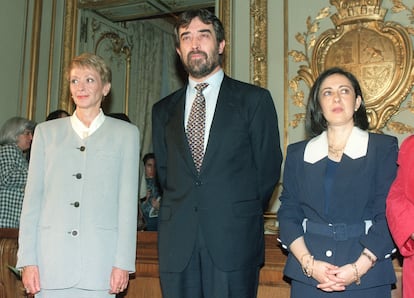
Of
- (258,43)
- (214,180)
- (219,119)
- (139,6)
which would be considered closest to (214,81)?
(219,119)

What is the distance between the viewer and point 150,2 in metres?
5.59

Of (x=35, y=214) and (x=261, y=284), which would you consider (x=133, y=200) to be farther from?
(x=261, y=284)

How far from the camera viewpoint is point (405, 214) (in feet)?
6.36

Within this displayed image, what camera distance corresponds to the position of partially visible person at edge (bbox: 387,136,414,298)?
1926 millimetres

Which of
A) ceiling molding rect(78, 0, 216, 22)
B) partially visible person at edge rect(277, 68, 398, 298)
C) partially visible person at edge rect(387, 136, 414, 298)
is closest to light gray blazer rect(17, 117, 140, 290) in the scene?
partially visible person at edge rect(277, 68, 398, 298)

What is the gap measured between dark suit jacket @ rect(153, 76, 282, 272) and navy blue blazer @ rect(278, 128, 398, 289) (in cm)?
16

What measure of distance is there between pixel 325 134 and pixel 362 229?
44 centimetres

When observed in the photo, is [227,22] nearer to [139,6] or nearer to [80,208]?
[139,6]

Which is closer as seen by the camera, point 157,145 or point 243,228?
point 243,228

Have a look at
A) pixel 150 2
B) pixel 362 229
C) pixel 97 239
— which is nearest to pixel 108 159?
pixel 97 239

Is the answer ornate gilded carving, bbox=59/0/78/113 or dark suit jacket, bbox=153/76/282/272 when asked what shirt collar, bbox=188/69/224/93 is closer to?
dark suit jacket, bbox=153/76/282/272

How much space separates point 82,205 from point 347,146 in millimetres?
1110

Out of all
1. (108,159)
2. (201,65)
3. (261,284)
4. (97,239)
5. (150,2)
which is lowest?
(261,284)

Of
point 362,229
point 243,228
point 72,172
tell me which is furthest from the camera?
point 72,172
